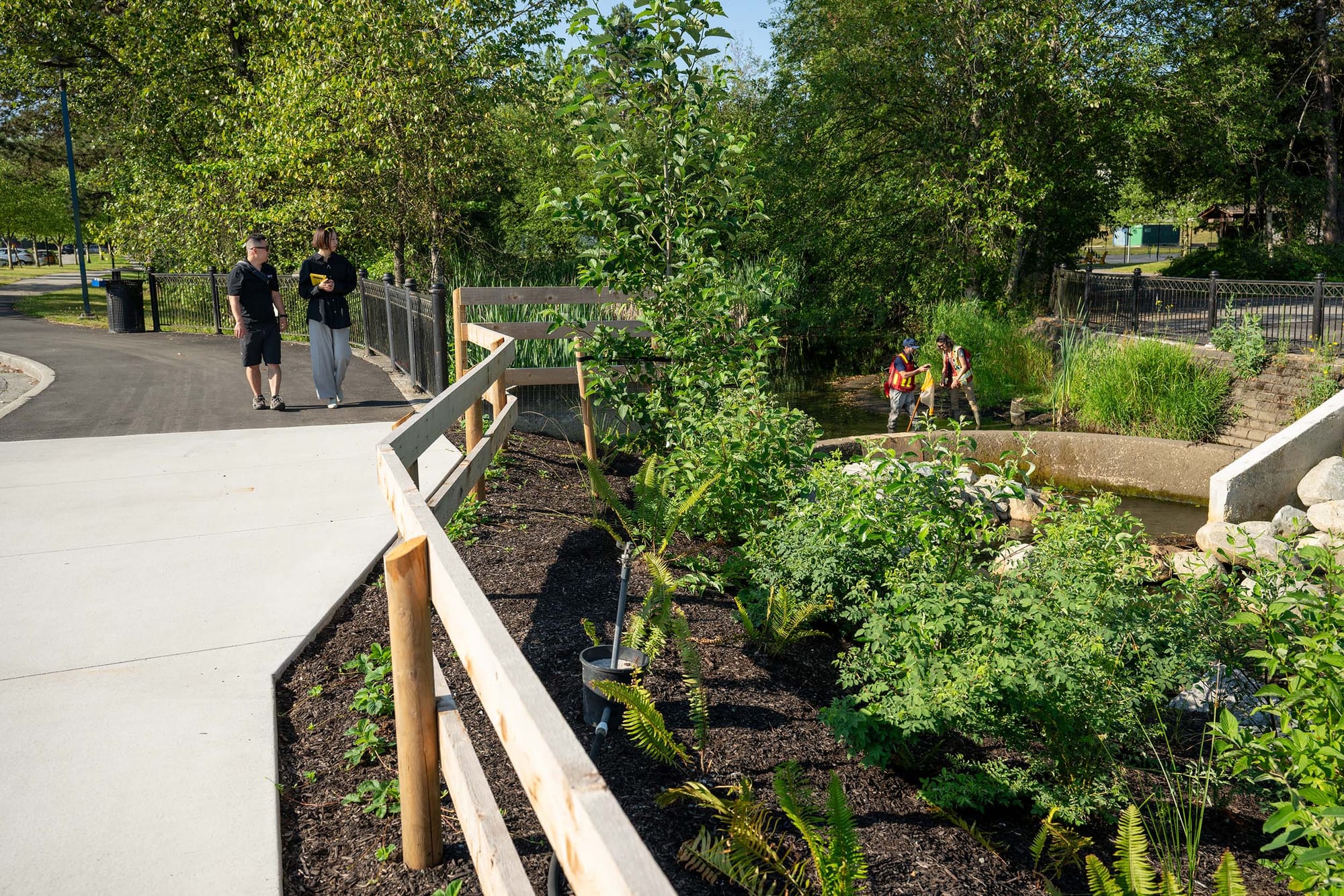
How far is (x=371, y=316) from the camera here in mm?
15484

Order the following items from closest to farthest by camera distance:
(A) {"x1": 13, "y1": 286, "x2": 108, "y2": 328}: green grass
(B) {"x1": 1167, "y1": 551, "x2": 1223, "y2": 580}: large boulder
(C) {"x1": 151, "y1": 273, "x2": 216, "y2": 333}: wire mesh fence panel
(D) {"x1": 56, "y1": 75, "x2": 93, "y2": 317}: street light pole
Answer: (B) {"x1": 1167, "y1": 551, "x2": 1223, "y2": 580}: large boulder < (C) {"x1": 151, "y1": 273, "x2": 216, "y2": 333}: wire mesh fence panel < (A) {"x1": 13, "y1": 286, "x2": 108, "y2": 328}: green grass < (D) {"x1": 56, "y1": 75, "x2": 93, "y2": 317}: street light pole

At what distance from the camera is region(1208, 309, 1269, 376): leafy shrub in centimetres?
1411

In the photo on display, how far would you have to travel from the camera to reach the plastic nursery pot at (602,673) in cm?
400

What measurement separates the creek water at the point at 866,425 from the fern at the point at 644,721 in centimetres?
371

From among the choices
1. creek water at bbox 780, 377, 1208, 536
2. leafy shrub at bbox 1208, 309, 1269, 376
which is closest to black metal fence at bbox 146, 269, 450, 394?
creek water at bbox 780, 377, 1208, 536

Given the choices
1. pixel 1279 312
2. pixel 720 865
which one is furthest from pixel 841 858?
pixel 1279 312

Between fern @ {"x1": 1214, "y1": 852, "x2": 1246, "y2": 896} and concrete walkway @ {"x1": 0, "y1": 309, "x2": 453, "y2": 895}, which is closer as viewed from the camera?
fern @ {"x1": 1214, "y1": 852, "x2": 1246, "y2": 896}

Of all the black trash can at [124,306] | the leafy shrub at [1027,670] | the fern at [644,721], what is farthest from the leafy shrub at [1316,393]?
the black trash can at [124,306]

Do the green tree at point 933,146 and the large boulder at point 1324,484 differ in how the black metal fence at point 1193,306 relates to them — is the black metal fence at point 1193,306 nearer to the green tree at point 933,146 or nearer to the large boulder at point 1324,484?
the green tree at point 933,146

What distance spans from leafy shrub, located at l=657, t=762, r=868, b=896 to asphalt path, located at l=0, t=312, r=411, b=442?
7.70 m

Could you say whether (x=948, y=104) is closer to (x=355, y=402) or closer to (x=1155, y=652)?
(x=355, y=402)

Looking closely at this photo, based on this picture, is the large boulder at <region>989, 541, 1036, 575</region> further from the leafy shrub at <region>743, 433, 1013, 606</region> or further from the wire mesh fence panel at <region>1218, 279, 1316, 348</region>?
the wire mesh fence panel at <region>1218, 279, 1316, 348</region>

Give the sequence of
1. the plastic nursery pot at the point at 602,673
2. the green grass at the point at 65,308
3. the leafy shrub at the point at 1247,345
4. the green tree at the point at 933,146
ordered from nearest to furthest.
→ the plastic nursery pot at the point at 602,673 < the leafy shrub at the point at 1247,345 < the green tree at the point at 933,146 < the green grass at the point at 65,308

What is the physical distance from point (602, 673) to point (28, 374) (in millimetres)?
13515
